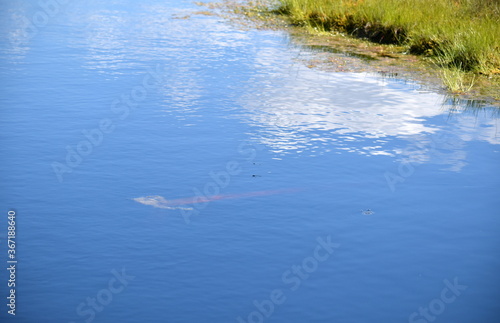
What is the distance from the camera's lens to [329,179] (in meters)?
7.96

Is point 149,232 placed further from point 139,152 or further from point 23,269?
point 139,152

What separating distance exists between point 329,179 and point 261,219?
129 cm

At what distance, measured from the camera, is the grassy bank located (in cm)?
1327

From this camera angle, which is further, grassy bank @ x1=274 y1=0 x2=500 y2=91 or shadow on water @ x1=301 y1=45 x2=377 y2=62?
shadow on water @ x1=301 y1=45 x2=377 y2=62
